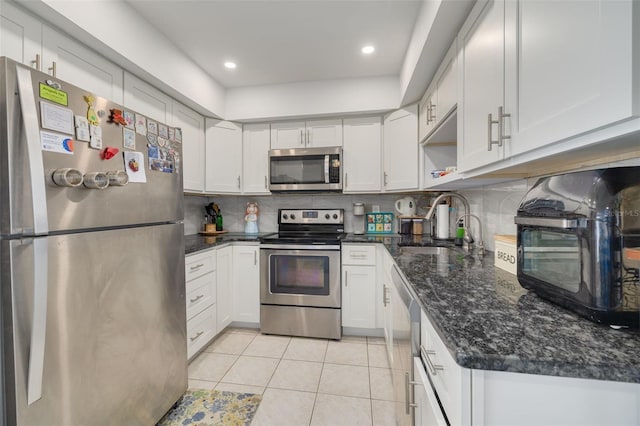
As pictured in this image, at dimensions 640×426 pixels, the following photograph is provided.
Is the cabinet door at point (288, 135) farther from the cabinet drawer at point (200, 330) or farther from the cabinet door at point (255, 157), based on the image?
the cabinet drawer at point (200, 330)

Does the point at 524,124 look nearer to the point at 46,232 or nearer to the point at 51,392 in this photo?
the point at 46,232

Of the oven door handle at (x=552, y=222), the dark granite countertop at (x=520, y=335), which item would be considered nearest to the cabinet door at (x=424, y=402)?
the dark granite countertop at (x=520, y=335)

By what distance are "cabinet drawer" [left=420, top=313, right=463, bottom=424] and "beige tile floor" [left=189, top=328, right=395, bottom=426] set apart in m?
0.98

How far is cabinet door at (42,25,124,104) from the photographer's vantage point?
131 centimetres

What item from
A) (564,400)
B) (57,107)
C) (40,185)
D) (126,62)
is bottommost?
(564,400)

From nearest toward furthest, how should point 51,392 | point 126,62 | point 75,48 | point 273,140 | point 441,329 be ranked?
point 441,329 → point 51,392 → point 75,48 → point 126,62 → point 273,140

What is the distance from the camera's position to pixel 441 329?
67 cm

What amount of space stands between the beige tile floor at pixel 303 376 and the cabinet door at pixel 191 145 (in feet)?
4.82

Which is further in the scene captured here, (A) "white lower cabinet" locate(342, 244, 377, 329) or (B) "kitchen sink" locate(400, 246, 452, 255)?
(A) "white lower cabinet" locate(342, 244, 377, 329)

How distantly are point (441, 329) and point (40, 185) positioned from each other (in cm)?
130

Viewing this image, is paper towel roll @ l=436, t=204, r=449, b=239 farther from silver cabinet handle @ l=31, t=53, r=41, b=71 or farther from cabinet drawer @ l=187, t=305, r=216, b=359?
silver cabinet handle @ l=31, t=53, r=41, b=71

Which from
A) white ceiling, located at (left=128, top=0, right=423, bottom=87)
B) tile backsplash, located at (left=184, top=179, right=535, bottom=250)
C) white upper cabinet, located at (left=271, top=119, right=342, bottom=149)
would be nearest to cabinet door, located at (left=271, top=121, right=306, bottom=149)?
white upper cabinet, located at (left=271, top=119, right=342, bottom=149)

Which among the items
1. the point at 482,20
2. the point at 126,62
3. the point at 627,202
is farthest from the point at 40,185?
the point at 482,20

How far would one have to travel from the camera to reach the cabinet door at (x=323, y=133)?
270 cm
